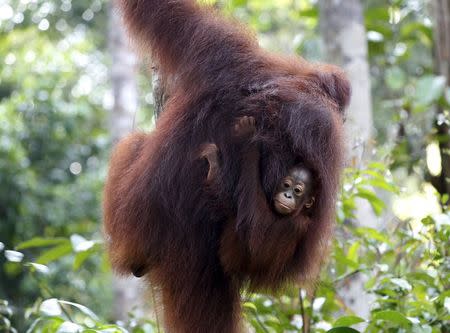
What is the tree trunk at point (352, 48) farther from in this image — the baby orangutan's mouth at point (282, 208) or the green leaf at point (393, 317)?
the baby orangutan's mouth at point (282, 208)

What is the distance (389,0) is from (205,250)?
395 cm

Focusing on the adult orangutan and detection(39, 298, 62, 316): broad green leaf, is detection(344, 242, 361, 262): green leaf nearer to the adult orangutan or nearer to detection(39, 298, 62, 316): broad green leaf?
the adult orangutan

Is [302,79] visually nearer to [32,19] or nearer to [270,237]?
[270,237]

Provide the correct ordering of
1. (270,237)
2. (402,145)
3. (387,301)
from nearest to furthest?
(270,237) < (387,301) < (402,145)

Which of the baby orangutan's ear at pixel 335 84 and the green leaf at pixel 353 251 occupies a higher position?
the baby orangutan's ear at pixel 335 84

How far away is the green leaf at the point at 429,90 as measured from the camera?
4398 mm

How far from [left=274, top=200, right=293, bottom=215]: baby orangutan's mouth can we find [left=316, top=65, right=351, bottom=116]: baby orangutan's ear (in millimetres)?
509

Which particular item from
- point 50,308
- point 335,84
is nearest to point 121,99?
point 335,84

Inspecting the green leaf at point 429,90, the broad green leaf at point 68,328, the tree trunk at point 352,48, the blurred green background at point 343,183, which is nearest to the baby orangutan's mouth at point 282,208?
the blurred green background at point 343,183

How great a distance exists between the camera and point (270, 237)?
2.39 meters

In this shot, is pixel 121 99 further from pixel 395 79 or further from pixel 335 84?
pixel 335 84

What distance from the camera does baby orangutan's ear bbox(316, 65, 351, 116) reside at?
8.72ft

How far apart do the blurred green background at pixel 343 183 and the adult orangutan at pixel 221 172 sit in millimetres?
212

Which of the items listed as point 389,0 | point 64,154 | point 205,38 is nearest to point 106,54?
point 64,154
